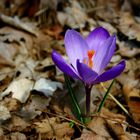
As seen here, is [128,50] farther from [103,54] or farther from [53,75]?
[103,54]

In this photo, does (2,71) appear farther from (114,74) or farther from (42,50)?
(114,74)

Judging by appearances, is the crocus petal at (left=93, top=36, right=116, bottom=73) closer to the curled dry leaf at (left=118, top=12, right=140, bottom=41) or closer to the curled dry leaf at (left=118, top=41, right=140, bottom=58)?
the curled dry leaf at (left=118, top=41, right=140, bottom=58)

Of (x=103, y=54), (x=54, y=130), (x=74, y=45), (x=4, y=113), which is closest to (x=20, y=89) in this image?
(x=4, y=113)

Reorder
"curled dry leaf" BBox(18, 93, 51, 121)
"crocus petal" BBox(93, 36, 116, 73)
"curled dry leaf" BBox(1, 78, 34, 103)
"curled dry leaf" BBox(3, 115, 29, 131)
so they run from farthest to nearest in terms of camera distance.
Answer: "curled dry leaf" BBox(1, 78, 34, 103) < "curled dry leaf" BBox(18, 93, 51, 121) < "curled dry leaf" BBox(3, 115, 29, 131) < "crocus petal" BBox(93, 36, 116, 73)

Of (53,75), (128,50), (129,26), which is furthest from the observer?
(129,26)

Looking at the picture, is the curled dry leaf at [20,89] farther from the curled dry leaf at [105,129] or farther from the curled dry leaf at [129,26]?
the curled dry leaf at [129,26]

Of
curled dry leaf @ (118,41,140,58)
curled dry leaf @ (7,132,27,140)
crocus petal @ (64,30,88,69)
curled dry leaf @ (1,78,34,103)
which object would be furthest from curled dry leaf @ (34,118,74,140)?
curled dry leaf @ (118,41,140,58)
